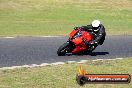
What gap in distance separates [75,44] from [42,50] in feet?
6.07

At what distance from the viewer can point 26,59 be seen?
17.1 meters

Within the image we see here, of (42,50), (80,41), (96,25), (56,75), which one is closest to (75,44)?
(80,41)

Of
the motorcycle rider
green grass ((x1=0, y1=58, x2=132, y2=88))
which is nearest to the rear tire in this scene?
the motorcycle rider

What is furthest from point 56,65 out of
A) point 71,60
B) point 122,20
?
point 122,20

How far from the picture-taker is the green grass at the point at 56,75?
12492 mm

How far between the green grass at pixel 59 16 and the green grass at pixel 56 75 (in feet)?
35.1

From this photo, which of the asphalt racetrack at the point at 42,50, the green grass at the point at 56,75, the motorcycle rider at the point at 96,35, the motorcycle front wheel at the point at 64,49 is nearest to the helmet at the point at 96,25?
the motorcycle rider at the point at 96,35

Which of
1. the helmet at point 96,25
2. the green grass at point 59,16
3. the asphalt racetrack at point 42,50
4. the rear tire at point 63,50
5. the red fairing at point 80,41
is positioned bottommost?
the green grass at point 59,16

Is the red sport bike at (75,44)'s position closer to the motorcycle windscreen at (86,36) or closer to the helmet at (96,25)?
the motorcycle windscreen at (86,36)

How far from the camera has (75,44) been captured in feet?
59.9

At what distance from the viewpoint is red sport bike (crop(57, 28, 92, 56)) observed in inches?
716

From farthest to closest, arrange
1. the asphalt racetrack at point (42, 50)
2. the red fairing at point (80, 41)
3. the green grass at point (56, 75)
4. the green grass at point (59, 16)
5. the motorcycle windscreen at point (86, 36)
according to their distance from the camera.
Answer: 1. the green grass at point (59, 16)
2. the motorcycle windscreen at point (86, 36)
3. the red fairing at point (80, 41)
4. the asphalt racetrack at point (42, 50)
5. the green grass at point (56, 75)

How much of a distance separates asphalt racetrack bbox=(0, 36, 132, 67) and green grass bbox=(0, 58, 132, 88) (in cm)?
148

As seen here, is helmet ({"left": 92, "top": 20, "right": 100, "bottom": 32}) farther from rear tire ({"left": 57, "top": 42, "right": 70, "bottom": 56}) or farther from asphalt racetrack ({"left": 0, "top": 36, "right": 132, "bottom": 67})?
rear tire ({"left": 57, "top": 42, "right": 70, "bottom": 56})
